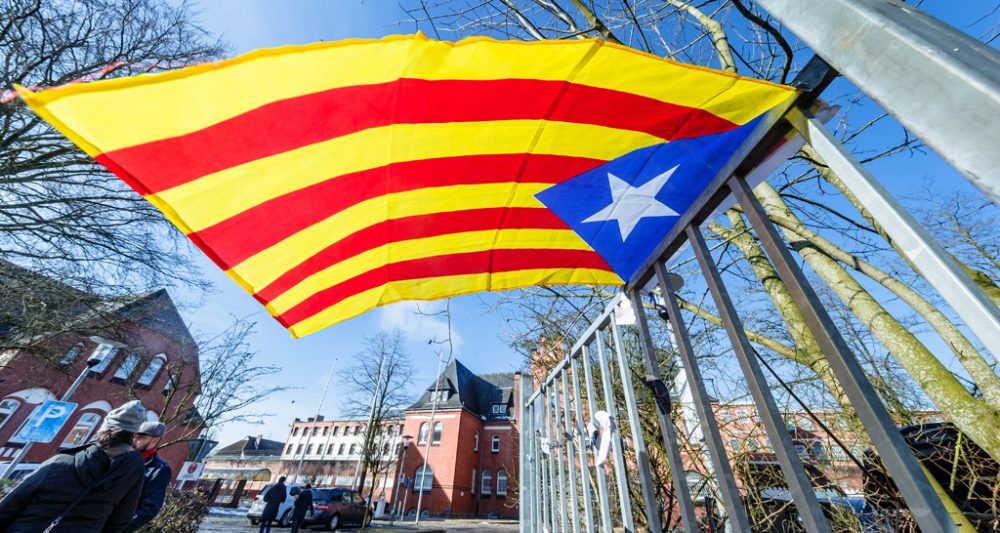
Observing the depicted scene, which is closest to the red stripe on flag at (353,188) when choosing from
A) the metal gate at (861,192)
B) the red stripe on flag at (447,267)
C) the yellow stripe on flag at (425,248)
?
the yellow stripe on flag at (425,248)

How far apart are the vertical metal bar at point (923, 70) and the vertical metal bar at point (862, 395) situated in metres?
0.50

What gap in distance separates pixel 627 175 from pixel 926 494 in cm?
133

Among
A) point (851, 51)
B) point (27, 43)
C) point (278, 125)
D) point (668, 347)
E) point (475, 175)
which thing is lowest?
point (851, 51)

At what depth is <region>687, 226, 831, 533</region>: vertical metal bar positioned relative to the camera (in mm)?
960

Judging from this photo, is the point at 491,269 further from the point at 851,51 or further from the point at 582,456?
the point at 851,51

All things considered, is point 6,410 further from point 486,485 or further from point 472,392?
point 486,485

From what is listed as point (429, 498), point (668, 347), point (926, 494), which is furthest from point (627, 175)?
point (429, 498)

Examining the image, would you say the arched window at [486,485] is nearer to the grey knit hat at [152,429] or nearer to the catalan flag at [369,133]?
the grey knit hat at [152,429]

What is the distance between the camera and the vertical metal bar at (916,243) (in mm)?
645

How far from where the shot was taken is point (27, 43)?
677 centimetres

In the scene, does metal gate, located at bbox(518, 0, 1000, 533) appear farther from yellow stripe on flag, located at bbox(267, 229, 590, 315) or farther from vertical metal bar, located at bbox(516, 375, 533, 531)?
vertical metal bar, located at bbox(516, 375, 533, 531)

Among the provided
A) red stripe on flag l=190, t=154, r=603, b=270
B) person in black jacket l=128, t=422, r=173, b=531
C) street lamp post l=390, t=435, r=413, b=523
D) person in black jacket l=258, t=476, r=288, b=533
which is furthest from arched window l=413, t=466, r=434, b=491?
red stripe on flag l=190, t=154, r=603, b=270

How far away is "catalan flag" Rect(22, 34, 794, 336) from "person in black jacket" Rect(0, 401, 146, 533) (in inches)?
70.1

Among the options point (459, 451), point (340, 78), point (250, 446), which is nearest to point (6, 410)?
point (459, 451)
